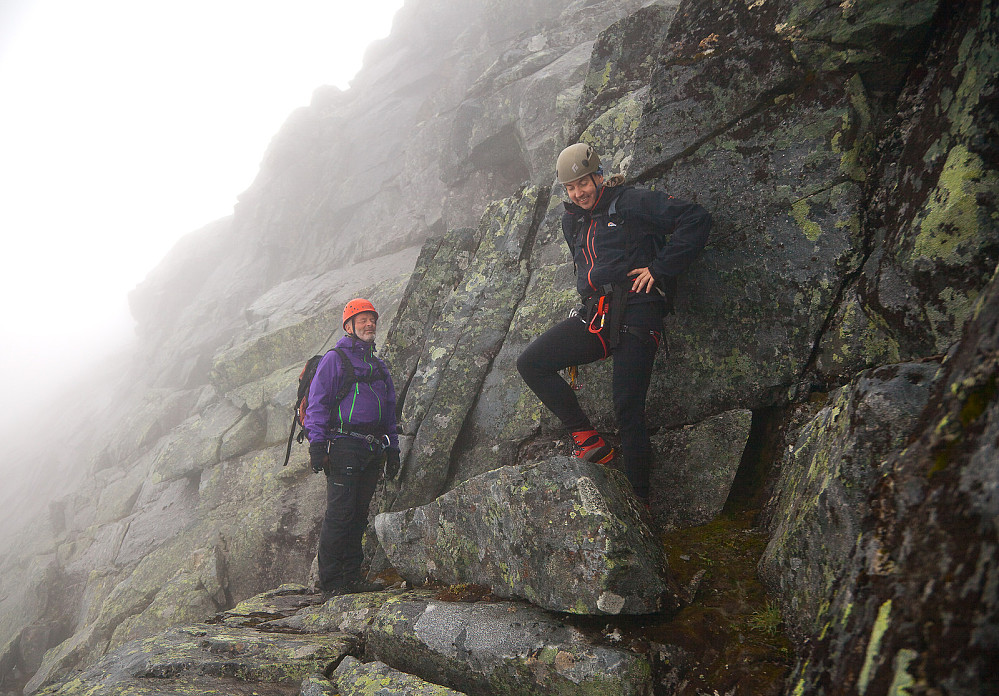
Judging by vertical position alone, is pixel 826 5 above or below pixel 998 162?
Answer: above

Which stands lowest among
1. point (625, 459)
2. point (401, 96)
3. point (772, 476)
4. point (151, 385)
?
point (772, 476)

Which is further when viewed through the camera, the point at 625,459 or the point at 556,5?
the point at 556,5

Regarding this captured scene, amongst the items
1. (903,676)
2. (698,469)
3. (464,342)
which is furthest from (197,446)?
(903,676)

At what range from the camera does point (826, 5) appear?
6715 mm

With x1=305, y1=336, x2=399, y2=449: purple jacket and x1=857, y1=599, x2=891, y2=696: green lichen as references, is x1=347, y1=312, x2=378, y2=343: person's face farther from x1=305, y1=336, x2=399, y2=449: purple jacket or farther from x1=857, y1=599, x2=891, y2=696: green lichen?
x1=857, y1=599, x2=891, y2=696: green lichen

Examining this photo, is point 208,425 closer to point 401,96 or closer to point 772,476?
point 772,476

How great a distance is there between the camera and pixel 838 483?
3902mm

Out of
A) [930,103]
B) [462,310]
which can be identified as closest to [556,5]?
[462,310]

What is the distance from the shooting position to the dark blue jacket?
651cm

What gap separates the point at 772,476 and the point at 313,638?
265 inches

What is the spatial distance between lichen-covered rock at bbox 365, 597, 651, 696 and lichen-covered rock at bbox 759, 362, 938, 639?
149 cm

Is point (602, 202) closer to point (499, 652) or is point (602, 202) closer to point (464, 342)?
point (464, 342)

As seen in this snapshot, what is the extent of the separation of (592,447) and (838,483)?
387 centimetres

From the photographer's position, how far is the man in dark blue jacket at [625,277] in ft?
21.7
